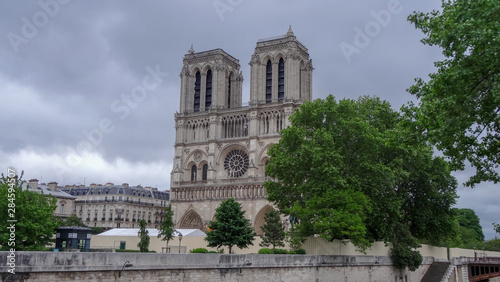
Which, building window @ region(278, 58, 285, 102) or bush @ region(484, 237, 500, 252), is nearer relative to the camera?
building window @ region(278, 58, 285, 102)

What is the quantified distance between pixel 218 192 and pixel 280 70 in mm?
18244

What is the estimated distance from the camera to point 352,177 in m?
29.3

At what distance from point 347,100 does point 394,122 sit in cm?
598

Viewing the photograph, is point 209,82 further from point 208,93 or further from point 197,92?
point 197,92

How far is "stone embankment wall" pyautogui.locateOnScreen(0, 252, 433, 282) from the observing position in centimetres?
1452

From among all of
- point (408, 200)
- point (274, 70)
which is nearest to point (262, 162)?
point (274, 70)

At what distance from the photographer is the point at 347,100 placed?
3150 cm

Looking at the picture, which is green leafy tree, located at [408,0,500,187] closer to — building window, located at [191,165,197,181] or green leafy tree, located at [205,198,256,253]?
green leafy tree, located at [205,198,256,253]

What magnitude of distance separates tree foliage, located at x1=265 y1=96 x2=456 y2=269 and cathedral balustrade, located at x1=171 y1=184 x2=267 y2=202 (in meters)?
24.7

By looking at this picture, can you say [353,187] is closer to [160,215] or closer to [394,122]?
[394,122]

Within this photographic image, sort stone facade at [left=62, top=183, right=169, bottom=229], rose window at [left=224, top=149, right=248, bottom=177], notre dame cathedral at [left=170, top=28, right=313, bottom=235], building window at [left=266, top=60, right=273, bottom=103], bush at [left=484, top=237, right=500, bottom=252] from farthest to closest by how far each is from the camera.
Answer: bush at [left=484, top=237, right=500, bottom=252] → stone facade at [left=62, top=183, right=169, bottom=229] → building window at [left=266, top=60, right=273, bottom=103] → rose window at [left=224, top=149, right=248, bottom=177] → notre dame cathedral at [left=170, top=28, right=313, bottom=235]

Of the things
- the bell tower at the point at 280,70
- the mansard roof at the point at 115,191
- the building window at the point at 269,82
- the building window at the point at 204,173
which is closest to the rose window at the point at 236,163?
the building window at the point at 204,173

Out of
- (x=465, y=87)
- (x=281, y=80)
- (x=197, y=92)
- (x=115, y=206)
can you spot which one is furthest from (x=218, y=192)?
(x=465, y=87)

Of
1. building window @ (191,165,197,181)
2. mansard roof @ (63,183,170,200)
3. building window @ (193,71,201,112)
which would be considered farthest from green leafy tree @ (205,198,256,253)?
mansard roof @ (63,183,170,200)
